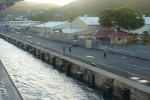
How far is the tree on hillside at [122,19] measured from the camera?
87438mm

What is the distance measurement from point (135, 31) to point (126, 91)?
65066mm

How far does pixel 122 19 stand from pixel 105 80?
5421 centimetres

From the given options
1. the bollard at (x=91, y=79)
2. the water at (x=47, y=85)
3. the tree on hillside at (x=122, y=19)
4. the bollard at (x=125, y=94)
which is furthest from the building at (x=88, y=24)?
the bollard at (x=125, y=94)

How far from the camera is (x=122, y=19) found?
87.9 metres

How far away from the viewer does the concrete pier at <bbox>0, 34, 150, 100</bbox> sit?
29219 millimetres

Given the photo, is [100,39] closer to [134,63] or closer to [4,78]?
[134,63]

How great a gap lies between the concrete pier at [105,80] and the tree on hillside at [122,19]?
35.7 meters

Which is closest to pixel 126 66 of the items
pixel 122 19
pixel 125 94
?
pixel 125 94

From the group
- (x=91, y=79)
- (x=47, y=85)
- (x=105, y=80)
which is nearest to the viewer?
(x=105, y=80)

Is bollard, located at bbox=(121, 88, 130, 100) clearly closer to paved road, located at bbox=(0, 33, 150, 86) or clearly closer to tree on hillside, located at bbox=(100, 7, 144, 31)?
paved road, located at bbox=(0, 33, 150, 86)

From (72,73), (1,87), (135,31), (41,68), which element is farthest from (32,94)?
(135,31)

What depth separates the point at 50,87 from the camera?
38969mm

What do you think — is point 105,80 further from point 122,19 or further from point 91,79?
point 122,19

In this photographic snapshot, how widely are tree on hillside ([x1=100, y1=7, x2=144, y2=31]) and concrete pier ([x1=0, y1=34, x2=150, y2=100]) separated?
1406 inches
